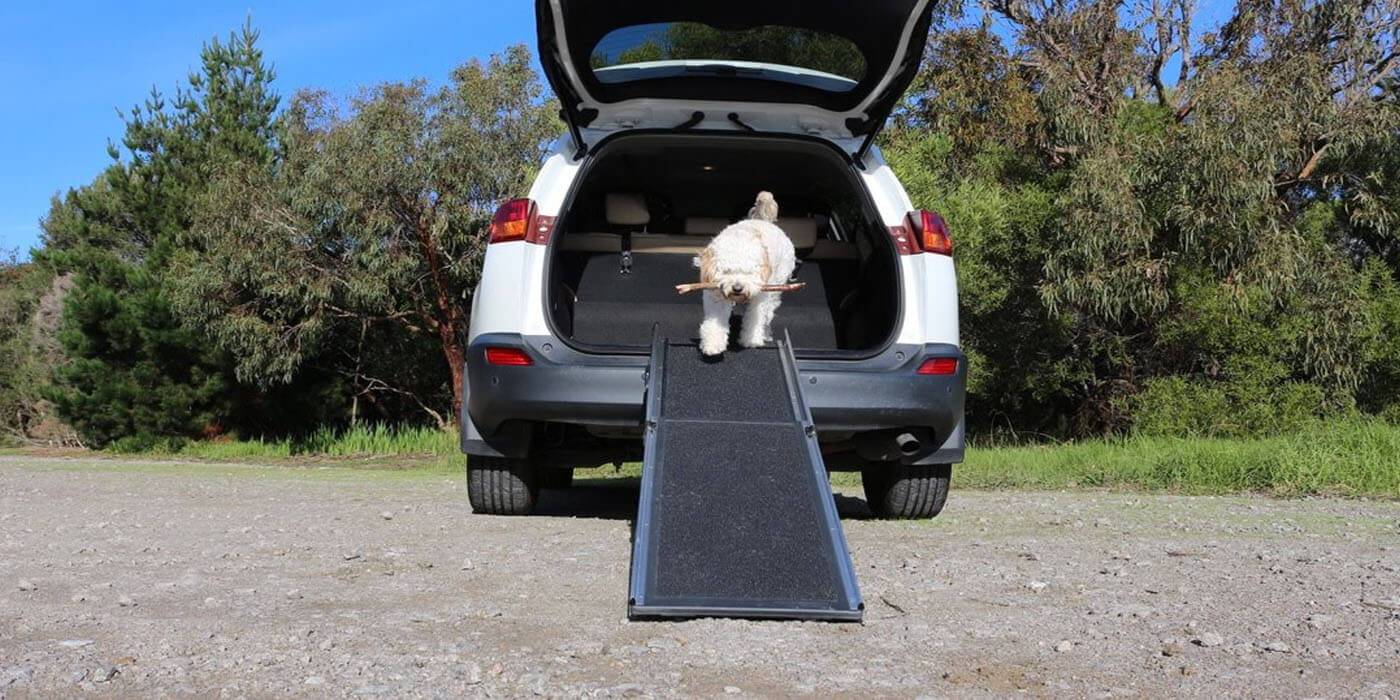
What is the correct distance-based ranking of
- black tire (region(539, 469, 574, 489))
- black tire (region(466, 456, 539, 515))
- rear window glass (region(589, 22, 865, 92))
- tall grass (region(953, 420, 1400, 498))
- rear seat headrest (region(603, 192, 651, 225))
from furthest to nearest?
tall grass (region(953, 420, 1400, 498)) → black tire (region(539, 469, 574, 489)) → rear seat headrest (region(603, 192, 651, 225)) → black tire (region(466, 456, 539, 515)) → rear window glass (region(589, 22, 865, 92))

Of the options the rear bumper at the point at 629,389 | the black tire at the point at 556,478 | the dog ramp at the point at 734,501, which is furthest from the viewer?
the black tire at the point at 556,478

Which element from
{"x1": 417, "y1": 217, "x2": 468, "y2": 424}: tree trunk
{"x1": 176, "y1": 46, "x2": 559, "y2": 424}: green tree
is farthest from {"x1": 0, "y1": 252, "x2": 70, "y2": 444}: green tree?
{"x1": 417, "y1": 217, "x2": 468, "y2": 424}: tree trunk

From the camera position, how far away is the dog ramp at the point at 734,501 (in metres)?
3.71

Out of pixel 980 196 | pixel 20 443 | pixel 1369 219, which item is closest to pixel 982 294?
pixel 980 196

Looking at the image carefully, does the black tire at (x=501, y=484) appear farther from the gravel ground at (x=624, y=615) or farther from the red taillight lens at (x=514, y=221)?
the red taillight lens at (x=514, y=221)

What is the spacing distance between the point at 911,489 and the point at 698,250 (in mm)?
1866

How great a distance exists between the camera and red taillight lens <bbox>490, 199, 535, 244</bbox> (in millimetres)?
5461

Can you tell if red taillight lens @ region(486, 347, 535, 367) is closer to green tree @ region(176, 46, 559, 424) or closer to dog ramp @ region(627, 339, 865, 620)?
dog ramp @ region(627, 339, 865, 620)

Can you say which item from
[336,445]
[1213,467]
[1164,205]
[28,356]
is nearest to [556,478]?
[1213,467]

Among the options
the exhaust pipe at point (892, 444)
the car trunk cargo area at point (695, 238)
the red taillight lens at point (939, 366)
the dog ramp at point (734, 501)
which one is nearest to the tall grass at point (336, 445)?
Answer: the car trunk cargo area at point (695, 238)

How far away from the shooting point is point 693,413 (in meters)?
5.07

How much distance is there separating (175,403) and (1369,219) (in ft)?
71.8

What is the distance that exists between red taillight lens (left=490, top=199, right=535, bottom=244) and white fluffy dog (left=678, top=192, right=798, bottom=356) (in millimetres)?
811

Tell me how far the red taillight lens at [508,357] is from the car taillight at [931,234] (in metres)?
1.88
